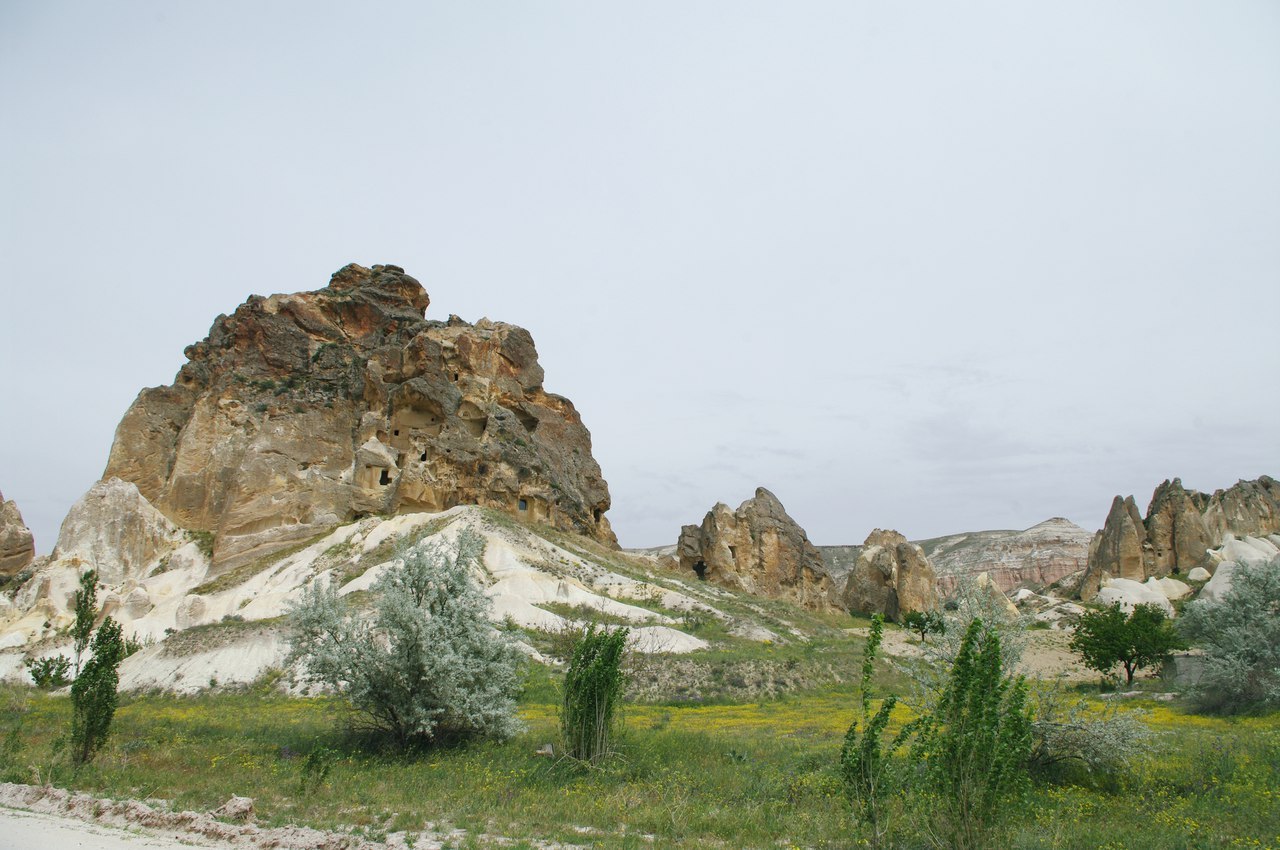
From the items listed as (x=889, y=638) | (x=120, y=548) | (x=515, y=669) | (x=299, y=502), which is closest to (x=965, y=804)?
(x=515, y=669)

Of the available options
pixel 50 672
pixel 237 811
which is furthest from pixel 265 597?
pixel 237 811

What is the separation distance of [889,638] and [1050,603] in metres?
22.5

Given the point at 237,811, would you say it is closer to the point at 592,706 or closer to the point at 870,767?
the point at 592,706

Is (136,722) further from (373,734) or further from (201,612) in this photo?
(201,612)

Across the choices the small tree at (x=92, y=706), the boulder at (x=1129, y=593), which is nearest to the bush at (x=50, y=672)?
the small tree at (x=92, y=706)

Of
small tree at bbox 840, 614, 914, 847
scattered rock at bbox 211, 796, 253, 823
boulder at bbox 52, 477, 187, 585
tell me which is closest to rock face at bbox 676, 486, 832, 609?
boulder at bbox 52, 477, 187, 585

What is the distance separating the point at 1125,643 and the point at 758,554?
121ft

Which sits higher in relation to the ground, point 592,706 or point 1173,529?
point 1173,529

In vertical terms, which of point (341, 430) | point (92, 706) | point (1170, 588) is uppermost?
point (341, 430)

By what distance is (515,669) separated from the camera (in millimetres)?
15219

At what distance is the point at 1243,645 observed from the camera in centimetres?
1850

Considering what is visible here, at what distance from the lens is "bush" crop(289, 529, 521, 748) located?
547 inches

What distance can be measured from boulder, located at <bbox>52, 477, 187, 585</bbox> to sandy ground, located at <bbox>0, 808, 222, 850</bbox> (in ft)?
147

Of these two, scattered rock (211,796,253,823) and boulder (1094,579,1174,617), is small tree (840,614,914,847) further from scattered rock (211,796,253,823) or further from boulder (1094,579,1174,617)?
boulder (1094,579,1174,617)
